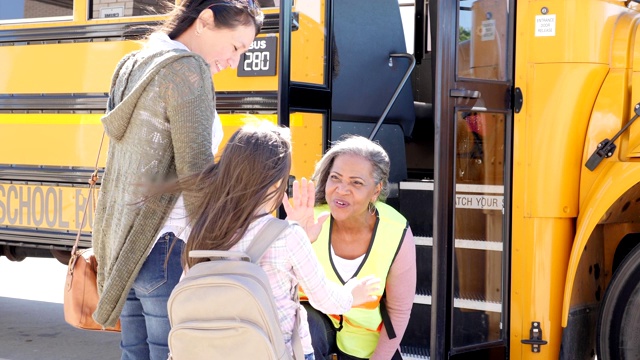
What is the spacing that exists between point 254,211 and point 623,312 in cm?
170

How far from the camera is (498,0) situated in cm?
316

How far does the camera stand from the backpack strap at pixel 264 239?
1779 mm

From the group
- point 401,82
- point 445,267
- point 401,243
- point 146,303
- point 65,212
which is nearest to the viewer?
point 146,303

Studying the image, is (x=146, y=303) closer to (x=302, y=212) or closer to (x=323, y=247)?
(x=302, y=212)

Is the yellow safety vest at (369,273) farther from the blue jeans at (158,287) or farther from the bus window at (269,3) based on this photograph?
the bus window at (269,3)

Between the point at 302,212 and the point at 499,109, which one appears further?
the point at 499,109

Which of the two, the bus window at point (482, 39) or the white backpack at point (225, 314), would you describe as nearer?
the white backpack at point (225, 314)

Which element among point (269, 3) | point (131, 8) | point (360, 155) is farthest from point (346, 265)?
point (131, 8)

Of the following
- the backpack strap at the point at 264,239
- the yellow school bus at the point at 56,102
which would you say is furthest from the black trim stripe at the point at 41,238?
the backpack strap at the point at 264,239

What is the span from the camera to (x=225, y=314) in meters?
1.69

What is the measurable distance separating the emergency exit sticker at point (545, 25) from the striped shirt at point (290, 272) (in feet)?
5.43

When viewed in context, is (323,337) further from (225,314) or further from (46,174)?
(46,174)

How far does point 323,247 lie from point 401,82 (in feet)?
4.98

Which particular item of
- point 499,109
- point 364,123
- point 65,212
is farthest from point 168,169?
point 65,212
